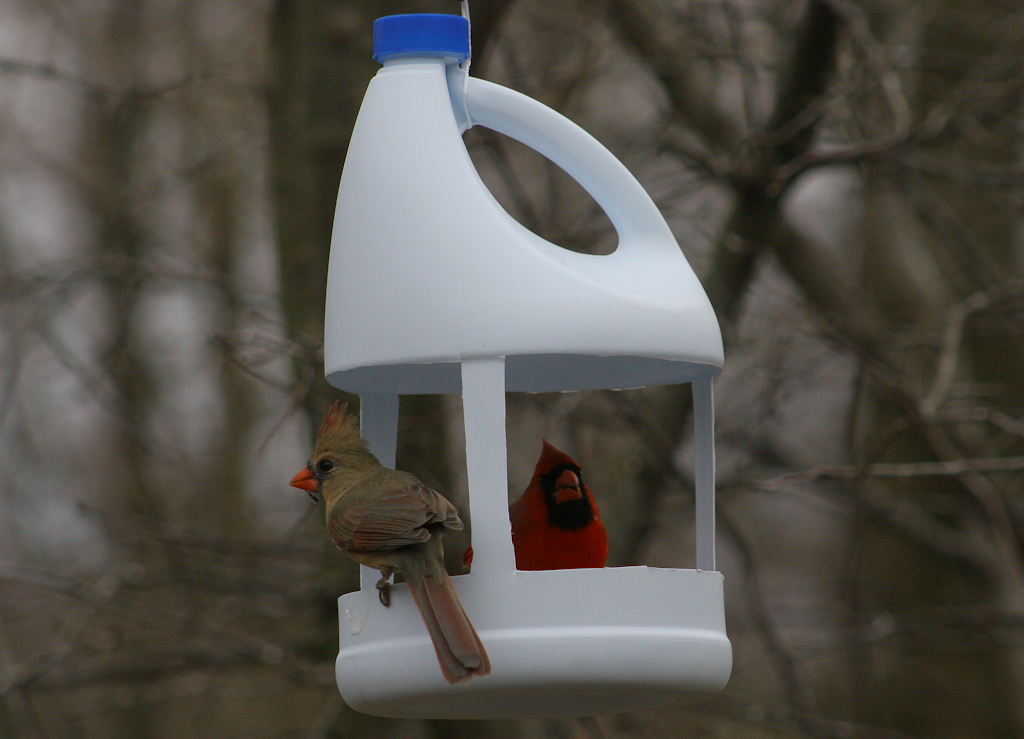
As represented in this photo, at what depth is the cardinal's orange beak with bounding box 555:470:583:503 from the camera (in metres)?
4.05

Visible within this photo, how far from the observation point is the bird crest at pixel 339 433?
363 centimetres

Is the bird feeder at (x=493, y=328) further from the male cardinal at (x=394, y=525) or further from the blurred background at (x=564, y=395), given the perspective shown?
the blurred background at (x=564, y=395)

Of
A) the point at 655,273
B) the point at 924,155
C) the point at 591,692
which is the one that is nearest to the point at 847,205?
the point at 924,155

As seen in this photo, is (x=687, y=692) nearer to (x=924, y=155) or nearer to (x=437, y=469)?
(x=437, y=469)

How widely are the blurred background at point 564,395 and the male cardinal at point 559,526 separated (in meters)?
1.03

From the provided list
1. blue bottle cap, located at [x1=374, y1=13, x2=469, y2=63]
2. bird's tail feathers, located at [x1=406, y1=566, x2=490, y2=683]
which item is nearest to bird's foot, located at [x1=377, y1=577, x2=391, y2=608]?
bird's tail feathers, located at [x1=406, y1=566, x2=490, y2=683]

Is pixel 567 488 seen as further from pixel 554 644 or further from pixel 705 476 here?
pixel 554 644

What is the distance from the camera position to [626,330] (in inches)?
125

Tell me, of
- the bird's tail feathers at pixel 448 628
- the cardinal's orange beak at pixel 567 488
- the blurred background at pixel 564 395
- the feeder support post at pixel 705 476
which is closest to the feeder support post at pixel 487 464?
the bird's tail feathers at pixel 448 628

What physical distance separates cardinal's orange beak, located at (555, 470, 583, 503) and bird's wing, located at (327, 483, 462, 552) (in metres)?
0.80

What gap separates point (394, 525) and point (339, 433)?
502mm

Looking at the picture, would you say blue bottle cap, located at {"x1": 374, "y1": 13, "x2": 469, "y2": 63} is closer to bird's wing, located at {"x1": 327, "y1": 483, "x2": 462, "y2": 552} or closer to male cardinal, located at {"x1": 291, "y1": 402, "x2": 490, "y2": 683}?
male cardinal, located at {"x1": 291, "y1": 402, "x2": 490, "y2": 683}

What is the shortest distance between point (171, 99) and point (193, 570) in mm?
3842

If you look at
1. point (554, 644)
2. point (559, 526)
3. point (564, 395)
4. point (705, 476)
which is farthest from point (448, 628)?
point (564, 395)
